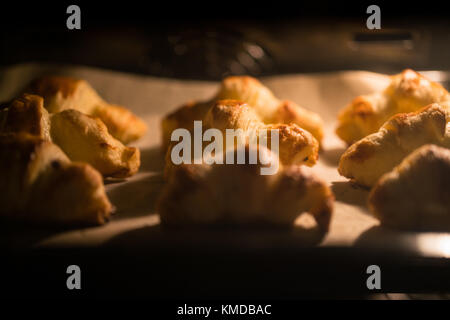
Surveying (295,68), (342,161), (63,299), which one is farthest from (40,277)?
(295,68)

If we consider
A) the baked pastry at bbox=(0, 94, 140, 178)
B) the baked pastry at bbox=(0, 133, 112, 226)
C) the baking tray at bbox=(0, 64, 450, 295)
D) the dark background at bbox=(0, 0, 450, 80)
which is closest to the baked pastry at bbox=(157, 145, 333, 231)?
the baking tray at bbox=(0, 64, 450, 295)

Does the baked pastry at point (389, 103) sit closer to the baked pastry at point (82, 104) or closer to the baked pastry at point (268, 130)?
the baked pastry at point (268, 130)

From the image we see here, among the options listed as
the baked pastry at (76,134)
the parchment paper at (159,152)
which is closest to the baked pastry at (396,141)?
the parchment paper at (159,152)

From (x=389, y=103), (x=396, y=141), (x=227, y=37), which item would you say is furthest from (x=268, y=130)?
(x=227, y=37)

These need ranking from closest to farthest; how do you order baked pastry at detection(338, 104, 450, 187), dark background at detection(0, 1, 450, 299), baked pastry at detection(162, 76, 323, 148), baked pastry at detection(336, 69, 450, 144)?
dark background at detection(0, 1, 450, 299) < baked pastry at detection(338, 104, 450, 187) < baked pastry at detection(336, 69, 450, 144) < baked pastry at detection(162, 76, 323, 148)

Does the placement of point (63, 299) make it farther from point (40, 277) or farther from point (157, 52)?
point (157, 52)

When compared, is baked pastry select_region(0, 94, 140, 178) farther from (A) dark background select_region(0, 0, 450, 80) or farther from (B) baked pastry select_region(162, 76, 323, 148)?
(A) dark background select_region(0, 0, 450, 80)
